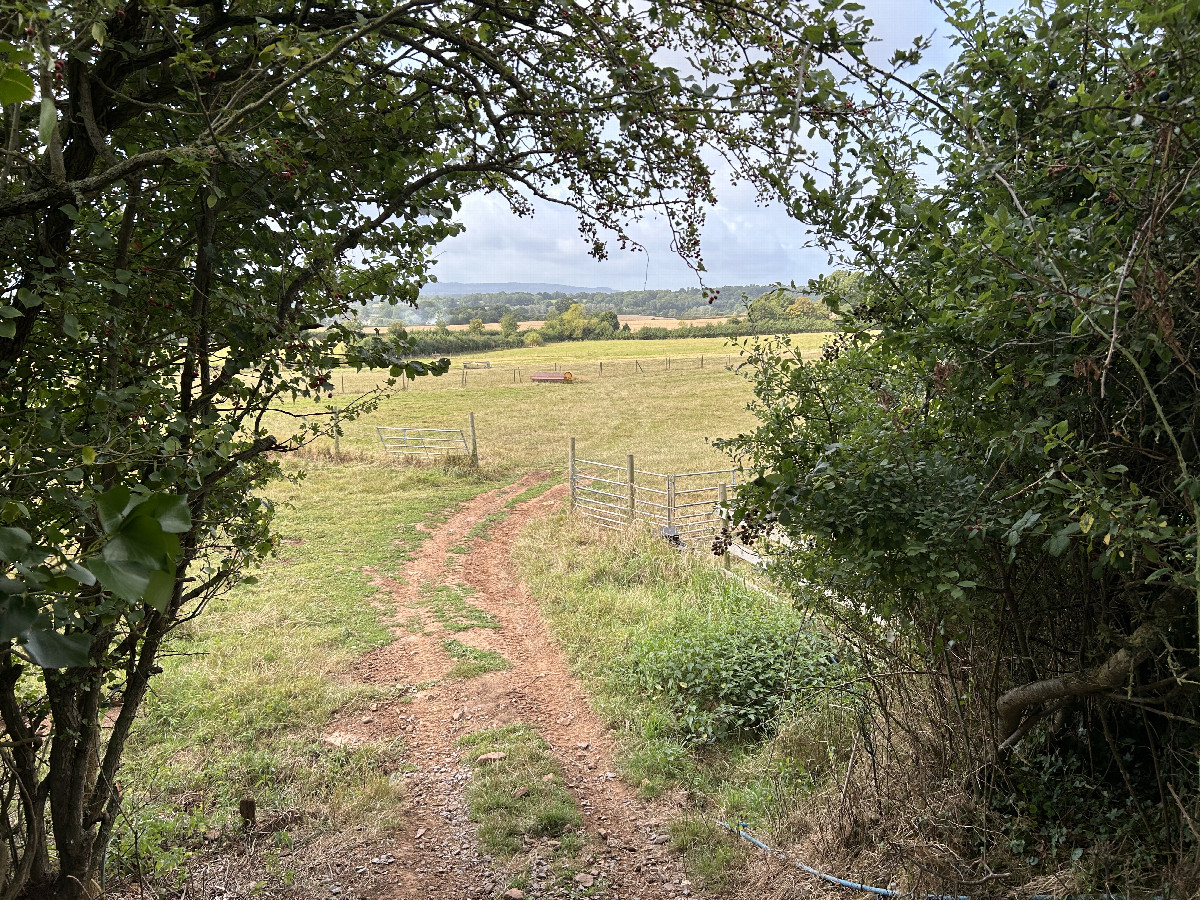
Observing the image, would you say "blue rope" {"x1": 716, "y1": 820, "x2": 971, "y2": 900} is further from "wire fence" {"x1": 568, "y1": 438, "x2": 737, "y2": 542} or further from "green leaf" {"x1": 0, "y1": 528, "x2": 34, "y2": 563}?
"wire fence" {"x1": 568, "y1": 438, "x2": 737, "y2": 542}

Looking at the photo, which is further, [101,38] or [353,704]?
[353,704]

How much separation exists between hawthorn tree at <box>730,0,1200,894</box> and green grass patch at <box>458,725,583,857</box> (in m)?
2.65

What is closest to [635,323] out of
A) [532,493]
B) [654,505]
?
[532,493]

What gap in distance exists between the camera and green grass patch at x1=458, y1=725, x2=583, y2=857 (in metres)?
5.05

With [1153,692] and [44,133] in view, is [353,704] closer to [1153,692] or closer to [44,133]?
[1153,692]

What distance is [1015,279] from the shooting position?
7.02ft

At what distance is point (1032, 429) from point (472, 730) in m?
5.84

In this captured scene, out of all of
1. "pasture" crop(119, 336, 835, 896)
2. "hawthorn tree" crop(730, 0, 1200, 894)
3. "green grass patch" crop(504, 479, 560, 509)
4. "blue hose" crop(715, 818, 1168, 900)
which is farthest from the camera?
"green grass patch" crop(504, 479, 560, 509)

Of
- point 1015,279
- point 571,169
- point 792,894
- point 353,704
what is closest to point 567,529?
point 353,704

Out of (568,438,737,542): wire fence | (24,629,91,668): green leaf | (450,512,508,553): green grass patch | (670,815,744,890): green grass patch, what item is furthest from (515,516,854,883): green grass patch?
(24,629,91,668): green leaf

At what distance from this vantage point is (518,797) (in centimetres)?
554

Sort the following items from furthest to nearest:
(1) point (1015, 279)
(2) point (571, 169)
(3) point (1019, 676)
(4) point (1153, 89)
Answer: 1. (3) point (1019, 676)
2. (2) point (571, 169)
3. (1) point (1015, 279)
4. (4) point (1153, 89)

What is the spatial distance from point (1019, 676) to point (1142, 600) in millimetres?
850

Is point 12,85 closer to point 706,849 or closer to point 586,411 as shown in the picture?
point 706,849
